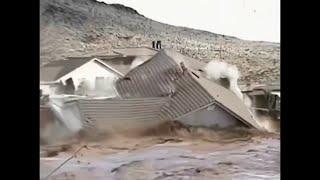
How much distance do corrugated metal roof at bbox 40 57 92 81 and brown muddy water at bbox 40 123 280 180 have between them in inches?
7.8

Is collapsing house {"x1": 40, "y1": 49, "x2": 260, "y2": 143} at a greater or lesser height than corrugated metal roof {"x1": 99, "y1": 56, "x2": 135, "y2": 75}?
lesser

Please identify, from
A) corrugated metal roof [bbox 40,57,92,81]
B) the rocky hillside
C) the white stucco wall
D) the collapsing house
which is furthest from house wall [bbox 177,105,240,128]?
corrugated metal roof [bbox 40,57,92,81]

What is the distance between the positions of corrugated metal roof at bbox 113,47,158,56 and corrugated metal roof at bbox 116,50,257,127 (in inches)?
0.7

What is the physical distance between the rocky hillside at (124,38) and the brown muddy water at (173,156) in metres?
0.19

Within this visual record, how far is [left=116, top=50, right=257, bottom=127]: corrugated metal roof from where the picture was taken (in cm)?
132

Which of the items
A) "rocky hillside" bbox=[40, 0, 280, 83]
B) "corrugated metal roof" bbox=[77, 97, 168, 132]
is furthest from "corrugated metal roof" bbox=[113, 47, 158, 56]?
"corrugated metal roof" bbox=[77, 97, 168, 132]

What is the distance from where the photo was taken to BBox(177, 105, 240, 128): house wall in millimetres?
1326

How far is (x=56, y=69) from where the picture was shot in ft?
4.26

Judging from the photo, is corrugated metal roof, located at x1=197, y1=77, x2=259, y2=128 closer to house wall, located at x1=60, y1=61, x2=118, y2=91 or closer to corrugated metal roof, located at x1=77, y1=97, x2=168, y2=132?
corrugated metal roof, located at x1=77, y1=97, x2=168, y2=132

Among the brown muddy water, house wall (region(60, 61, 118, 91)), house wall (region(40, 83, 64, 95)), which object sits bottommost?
the brown muddy water

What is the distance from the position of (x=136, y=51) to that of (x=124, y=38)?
5 cm

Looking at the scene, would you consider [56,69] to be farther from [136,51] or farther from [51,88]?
[136,51]
